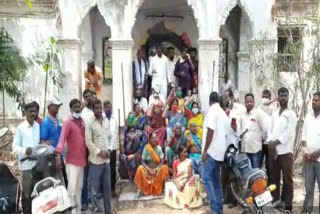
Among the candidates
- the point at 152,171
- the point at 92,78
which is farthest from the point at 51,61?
the point at 152,171

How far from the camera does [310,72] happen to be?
9062mm

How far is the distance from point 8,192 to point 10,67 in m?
5.85

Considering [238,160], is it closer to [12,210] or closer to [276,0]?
[12,210]

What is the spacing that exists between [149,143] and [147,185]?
0.72 meters

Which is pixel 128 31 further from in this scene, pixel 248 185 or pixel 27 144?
pixel 248 185

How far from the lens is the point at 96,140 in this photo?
682 cm

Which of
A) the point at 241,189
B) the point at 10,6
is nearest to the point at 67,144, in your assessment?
the point at 241,189

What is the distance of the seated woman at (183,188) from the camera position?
7.78 m

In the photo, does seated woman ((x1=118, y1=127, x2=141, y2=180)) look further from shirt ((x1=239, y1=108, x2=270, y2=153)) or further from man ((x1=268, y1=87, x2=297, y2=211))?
man ((x1=268, y1=87, x2=297, y2=211))

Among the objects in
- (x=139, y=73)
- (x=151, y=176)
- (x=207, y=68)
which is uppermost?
(x=207, y=68)

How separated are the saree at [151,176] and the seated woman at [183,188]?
0.86 feet

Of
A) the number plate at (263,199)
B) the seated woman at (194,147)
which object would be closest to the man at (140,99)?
the seated woman at (194,147)

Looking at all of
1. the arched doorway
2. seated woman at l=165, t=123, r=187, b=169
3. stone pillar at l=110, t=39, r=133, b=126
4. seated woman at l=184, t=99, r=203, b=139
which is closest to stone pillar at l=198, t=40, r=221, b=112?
seated woman at l=184, t=99, r=203, b=139

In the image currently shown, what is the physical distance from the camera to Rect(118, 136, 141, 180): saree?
8550 mm
